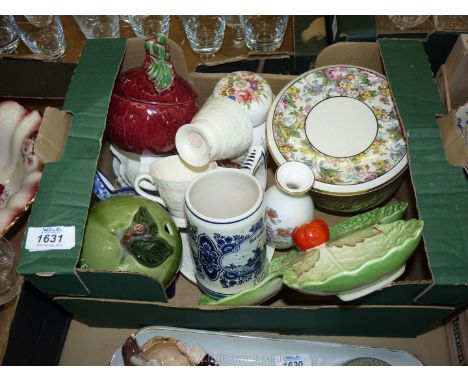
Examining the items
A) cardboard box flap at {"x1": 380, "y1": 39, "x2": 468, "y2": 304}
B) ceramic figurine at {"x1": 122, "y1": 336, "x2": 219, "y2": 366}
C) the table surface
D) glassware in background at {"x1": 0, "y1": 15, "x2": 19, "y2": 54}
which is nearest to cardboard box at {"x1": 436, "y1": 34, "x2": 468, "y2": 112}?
cardboard box flap at {"x1": 380, "y1": 39, "x2": 468, "y2": 304}

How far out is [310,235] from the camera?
58 cm

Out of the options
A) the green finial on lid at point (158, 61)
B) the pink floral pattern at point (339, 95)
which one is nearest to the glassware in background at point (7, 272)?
the green finial on lid at point (158, 61)

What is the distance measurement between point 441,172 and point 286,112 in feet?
0.83

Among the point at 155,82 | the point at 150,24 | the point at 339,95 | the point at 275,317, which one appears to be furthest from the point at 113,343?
the point at 150,24

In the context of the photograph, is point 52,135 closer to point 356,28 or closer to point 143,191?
point 143,191

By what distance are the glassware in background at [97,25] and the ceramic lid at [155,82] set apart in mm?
378

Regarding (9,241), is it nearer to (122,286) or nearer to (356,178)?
(122,286)

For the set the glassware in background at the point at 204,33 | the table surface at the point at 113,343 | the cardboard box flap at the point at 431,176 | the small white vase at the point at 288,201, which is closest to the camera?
the cardboard box flap at the point at 431,176

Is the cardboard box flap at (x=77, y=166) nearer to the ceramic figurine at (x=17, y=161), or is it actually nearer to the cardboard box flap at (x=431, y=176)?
the ceramic figurine at (x=17, y=161)

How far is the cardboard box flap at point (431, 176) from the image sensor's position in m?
0.52

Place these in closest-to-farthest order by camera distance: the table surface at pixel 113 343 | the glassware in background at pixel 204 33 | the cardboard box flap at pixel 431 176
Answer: the cardboard box flap at pixel 431 176
the table surface at pixel 113 343
the glassware in background at pixel 204 33

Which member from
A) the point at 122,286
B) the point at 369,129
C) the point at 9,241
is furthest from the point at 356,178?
the point at 9,241

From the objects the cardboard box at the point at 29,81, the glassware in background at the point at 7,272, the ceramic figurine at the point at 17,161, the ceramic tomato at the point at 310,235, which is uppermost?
the cardboard box at the point at 29,81

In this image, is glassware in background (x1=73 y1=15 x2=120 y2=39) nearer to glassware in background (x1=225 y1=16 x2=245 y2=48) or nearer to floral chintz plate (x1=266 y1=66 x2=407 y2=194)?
glassware in background (x1=225 y1=16 x2=245 y2=48)
